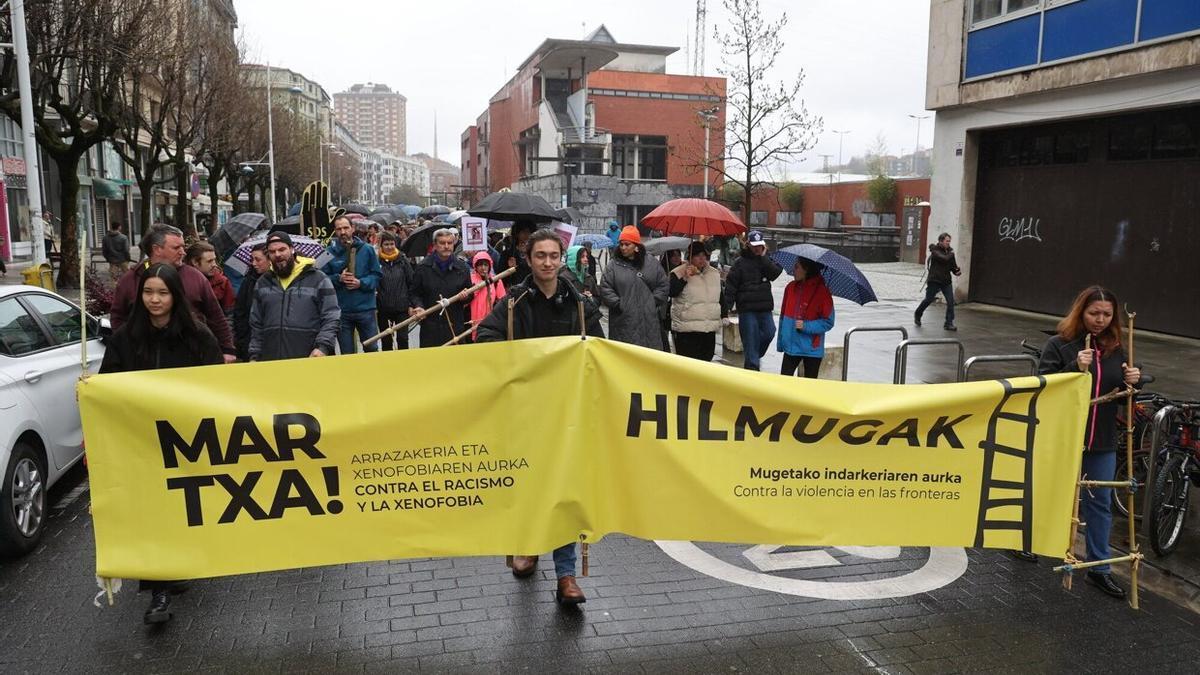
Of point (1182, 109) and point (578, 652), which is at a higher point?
point (1182, 109)

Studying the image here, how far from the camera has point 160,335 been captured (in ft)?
16.0

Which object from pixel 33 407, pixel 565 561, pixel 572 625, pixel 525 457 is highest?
pixel 525 457

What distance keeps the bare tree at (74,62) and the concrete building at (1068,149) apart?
58.8ft

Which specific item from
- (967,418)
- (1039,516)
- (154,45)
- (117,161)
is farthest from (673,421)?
(117,161)

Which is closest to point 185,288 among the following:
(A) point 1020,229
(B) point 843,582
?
(B) point 843,582

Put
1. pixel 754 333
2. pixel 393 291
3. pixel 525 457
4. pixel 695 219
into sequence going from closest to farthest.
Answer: pixel 525 457
pixel 754 333
pixel 393 291
pixel 695 219

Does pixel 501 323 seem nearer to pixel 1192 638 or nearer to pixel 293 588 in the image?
pixel 293 588

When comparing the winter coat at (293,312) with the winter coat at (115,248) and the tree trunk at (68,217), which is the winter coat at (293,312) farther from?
the winter coat at (115,248)

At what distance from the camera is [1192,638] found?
181 inches

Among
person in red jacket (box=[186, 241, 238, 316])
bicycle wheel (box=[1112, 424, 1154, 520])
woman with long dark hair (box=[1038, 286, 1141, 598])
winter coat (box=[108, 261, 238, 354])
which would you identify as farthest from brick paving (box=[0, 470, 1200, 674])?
person in red jacket (box=[186, 241, 238, 316])

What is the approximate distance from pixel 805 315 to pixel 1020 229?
12.1 metres

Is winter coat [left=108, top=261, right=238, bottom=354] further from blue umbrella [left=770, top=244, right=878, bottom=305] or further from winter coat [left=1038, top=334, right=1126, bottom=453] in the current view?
winter coat [left=1038, top=334, right=1126, bottom=453]

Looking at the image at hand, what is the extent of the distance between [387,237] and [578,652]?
7508 mm

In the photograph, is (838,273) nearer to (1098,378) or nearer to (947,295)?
(1098,378)
